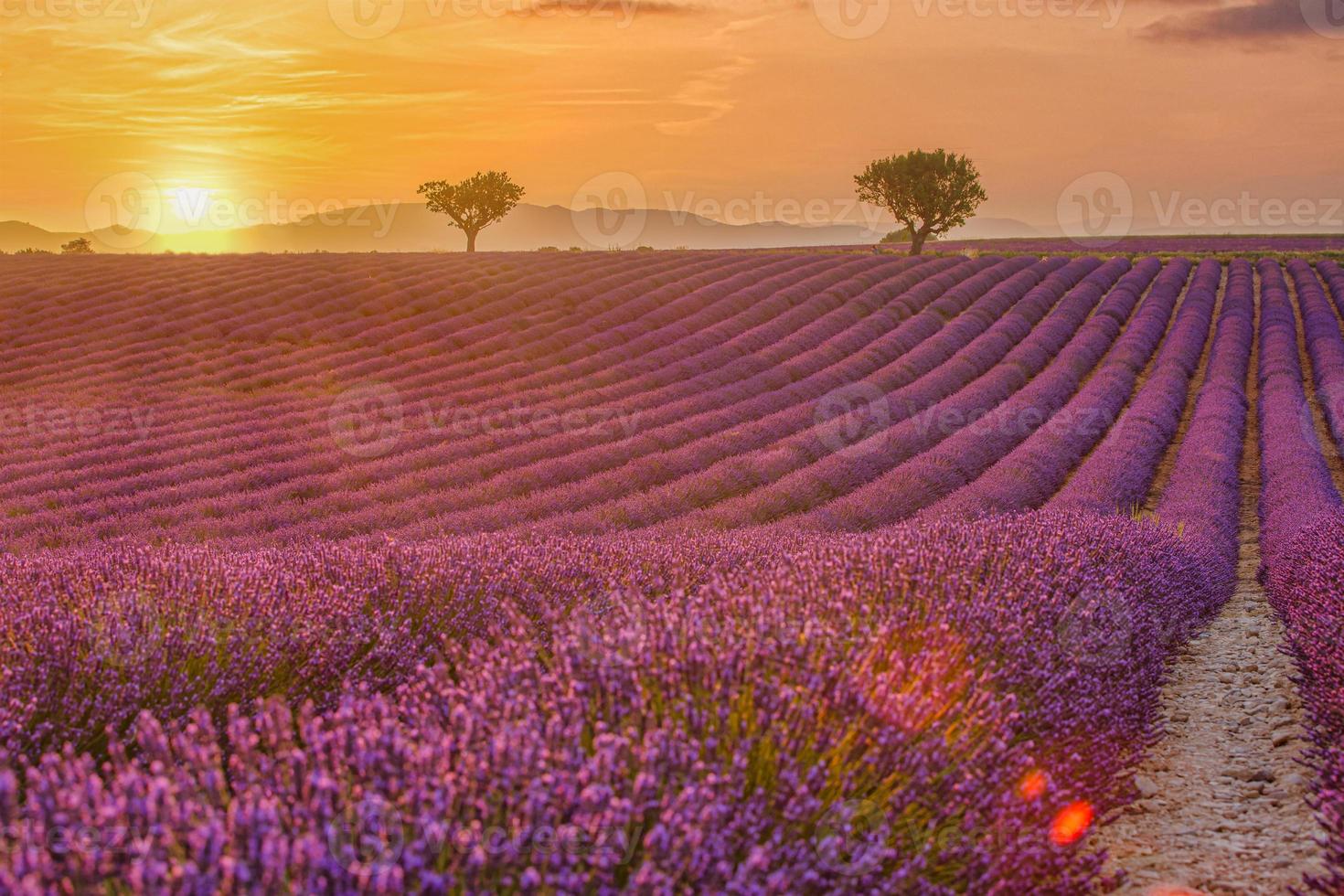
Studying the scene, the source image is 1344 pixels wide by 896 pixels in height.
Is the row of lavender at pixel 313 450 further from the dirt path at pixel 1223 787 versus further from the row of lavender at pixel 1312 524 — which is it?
the dirt path at pixel 1223 787

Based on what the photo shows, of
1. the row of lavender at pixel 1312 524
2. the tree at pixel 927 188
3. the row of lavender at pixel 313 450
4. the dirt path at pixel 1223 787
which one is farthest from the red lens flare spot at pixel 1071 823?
the tree at pixel 927 188

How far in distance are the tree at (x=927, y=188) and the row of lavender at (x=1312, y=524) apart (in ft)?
63.3

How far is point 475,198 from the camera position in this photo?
148 feet

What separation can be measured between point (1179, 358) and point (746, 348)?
31.0 ft

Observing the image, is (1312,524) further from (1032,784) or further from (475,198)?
(475,198)

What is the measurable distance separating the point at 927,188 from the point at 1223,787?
1668 inches

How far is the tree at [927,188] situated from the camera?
42969mm

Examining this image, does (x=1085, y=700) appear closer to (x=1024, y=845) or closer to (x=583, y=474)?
(x=1024, y=845)

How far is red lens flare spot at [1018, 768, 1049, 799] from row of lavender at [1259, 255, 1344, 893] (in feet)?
2.45

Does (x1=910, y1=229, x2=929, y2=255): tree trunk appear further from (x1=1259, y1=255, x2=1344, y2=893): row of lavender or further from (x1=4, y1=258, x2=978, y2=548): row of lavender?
(x1=4, y1=258, x2=978, y2=548): row of lavender

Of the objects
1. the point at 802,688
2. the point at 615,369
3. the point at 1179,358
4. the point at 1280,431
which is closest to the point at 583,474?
the point at 615,369

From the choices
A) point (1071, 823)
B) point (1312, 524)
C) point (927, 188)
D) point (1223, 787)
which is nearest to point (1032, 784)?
point (1071, 823)

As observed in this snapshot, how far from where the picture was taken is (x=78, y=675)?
10.7 feet

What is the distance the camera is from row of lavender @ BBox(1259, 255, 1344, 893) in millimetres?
3588
